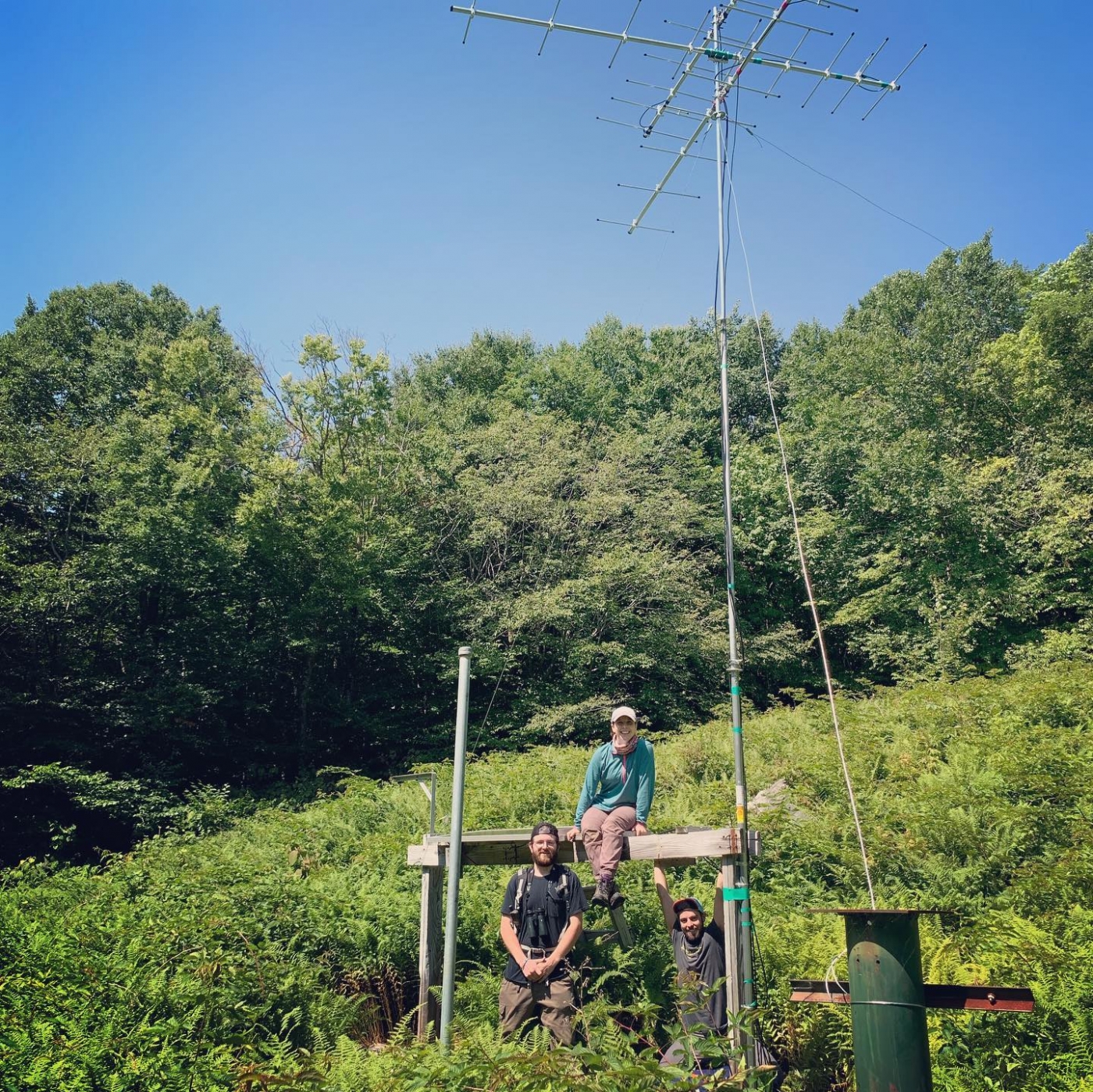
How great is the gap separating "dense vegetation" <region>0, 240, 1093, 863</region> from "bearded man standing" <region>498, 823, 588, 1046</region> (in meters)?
16.0

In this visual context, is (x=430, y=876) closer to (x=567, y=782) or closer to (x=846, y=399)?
(x=567, y=782)

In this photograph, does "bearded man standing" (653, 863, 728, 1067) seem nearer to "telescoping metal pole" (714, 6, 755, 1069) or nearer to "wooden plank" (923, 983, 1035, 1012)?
"telescoping metal pole" (714, 6, 755, 1069)

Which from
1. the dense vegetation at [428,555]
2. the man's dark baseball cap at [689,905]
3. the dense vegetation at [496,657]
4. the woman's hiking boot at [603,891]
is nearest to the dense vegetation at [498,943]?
the dense vegetation at [496,657]

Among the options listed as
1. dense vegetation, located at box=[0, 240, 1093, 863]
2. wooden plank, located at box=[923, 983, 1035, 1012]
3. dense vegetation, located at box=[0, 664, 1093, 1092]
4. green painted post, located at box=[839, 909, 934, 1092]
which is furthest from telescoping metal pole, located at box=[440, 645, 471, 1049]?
dense vegetation, located at box=[0, 240, 1093, 863]

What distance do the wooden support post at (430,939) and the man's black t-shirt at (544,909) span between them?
92 cm

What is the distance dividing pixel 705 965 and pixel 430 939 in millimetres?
2364

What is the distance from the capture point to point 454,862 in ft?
15.7

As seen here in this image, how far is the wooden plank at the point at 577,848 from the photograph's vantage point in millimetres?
5430

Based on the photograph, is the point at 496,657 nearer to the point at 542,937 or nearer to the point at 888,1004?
the point at 542,937

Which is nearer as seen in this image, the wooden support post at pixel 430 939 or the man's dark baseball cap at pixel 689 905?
the man's dark baseball cap at pixel 689 905

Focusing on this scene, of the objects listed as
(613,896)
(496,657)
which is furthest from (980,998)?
(496,657)

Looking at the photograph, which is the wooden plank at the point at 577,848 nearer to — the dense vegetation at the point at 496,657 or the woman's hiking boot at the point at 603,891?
the woman's hiking boot at the point at 603,891

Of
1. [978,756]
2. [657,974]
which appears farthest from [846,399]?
[657,974]

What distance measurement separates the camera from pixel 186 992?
530cm
